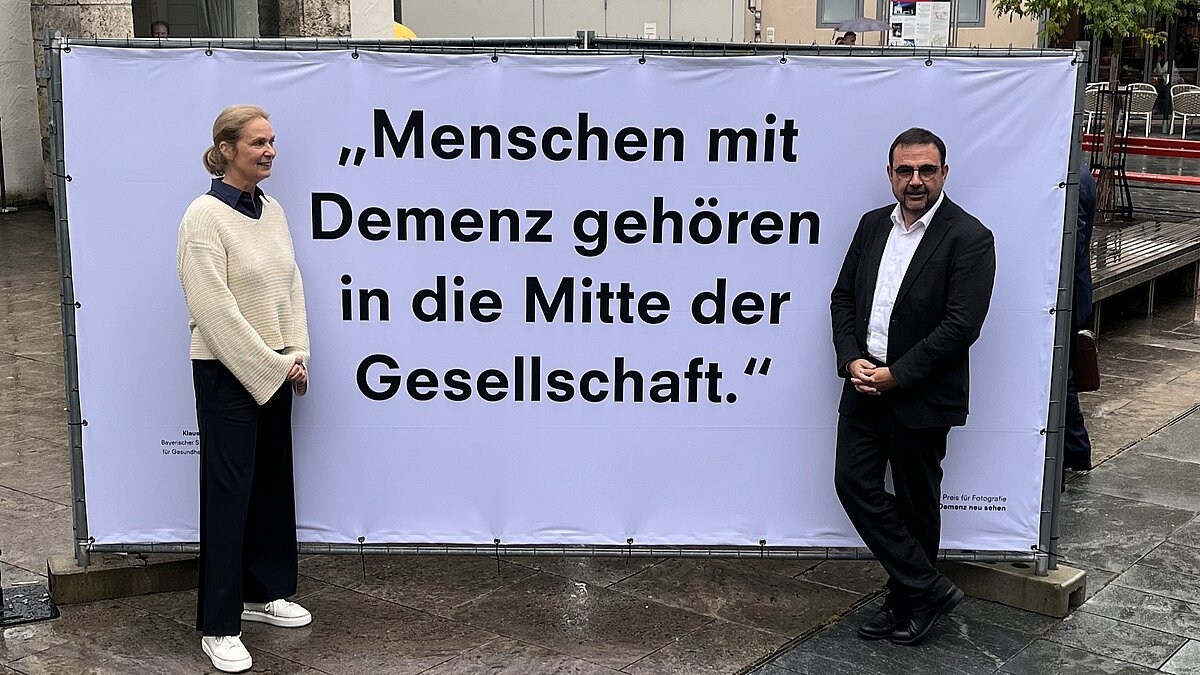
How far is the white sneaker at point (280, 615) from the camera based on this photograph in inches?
204

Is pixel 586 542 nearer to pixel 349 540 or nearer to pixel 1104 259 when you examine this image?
pixel 349 540

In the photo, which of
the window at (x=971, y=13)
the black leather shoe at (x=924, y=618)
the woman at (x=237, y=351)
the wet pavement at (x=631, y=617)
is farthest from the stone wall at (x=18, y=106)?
the window at (x=971, y=13)

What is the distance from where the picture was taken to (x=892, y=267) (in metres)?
4.80

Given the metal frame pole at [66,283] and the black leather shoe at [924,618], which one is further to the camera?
the black leather shoe at [924,618]

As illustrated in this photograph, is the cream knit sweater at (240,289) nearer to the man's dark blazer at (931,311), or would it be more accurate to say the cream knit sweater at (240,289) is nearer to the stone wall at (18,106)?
the man's dark blazer at (931,311)

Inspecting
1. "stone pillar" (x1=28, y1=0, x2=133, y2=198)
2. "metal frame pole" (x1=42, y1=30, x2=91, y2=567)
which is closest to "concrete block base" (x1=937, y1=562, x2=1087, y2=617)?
"metal frame pole" (x1=42, y1=30, x2=91, y2=567)

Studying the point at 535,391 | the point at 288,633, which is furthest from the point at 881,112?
the point at 288,633

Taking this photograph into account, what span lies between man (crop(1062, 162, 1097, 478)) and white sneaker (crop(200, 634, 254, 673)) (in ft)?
12.1

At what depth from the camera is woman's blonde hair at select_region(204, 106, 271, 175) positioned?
460 cm

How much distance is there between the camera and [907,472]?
4988 millimetres

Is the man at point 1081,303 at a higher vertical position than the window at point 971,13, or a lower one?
lower

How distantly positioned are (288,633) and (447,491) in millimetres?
778

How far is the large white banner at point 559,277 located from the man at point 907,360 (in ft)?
0.72

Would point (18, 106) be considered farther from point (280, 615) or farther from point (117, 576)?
point (280, 615)
